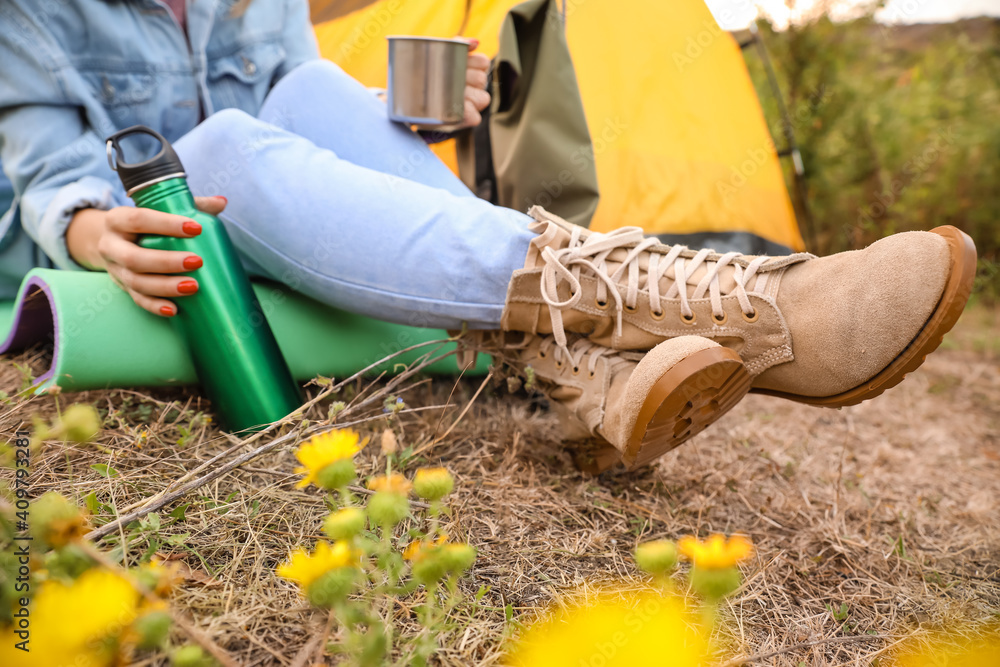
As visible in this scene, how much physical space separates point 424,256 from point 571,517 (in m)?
0.40

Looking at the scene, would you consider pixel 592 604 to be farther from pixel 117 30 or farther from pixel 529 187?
pixel 117 30

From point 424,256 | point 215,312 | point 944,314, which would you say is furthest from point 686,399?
point 215,312

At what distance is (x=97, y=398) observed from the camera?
0.95 meters

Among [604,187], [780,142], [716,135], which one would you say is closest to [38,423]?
[604,187]

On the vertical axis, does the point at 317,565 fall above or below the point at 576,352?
above

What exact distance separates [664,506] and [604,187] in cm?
84

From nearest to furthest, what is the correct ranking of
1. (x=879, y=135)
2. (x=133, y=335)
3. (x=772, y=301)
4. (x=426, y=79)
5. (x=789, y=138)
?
(x=772, y=301) → (x=133, y=335) → (x=426, y=79) → (x=789, y=138) → (x=879, y=135)

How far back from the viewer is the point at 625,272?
34.7 inches

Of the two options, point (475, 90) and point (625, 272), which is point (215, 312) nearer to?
point (625, 272)

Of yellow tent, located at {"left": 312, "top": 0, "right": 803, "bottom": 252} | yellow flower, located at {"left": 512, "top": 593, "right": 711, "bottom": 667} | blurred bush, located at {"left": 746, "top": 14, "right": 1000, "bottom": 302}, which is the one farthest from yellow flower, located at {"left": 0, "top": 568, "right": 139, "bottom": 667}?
blurred bush, located at {"left": 746, "top": 14, "right": 1000, "bottom": 302}

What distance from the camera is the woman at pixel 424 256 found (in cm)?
74

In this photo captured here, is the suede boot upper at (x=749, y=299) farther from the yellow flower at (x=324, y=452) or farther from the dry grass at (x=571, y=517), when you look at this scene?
the yellow flower at (x=324, y=452)

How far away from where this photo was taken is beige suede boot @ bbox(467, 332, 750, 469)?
72 cm

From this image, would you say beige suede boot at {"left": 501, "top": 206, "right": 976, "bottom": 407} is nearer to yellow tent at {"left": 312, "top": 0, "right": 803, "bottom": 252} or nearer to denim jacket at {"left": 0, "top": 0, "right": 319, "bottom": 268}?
yellow tent at {"left": 312, "top": 0, "right": 803, "bottom": 252}
